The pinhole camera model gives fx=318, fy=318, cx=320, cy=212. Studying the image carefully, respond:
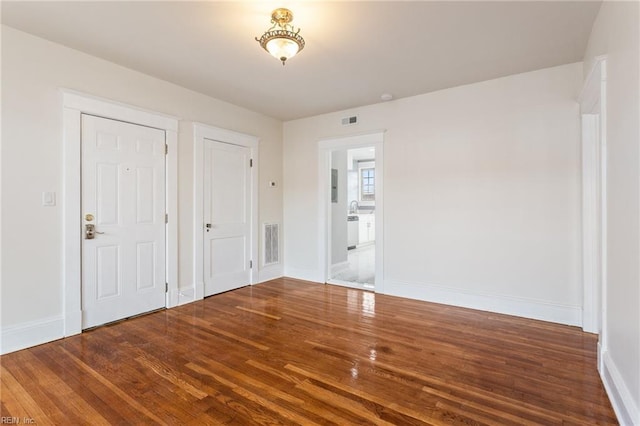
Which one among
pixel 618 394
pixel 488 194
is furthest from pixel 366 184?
pixel 618 394

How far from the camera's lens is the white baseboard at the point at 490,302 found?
337cm

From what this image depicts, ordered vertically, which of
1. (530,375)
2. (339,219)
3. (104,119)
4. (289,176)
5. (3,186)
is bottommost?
(530,375)

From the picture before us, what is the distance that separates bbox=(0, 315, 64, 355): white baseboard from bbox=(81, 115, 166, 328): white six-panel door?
23cm

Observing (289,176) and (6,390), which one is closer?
(6,390)

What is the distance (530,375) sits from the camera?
2.35m

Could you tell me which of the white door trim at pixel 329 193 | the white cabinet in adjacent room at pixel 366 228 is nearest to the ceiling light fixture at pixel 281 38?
the white door trim at pixel 329 193

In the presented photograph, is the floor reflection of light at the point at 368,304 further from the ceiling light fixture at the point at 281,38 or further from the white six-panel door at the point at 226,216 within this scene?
the ceiling light fixture at the point at 281,38

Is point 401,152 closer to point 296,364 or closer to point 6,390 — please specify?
point 296,364

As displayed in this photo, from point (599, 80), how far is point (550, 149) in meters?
1.17

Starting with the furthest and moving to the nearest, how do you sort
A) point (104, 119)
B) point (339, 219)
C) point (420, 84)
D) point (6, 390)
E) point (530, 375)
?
point (339, 219) < point (420, 84) < point (104, 119) < point (530, 375) < point (6, 390)

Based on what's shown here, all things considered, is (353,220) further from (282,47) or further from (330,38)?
(282,47)

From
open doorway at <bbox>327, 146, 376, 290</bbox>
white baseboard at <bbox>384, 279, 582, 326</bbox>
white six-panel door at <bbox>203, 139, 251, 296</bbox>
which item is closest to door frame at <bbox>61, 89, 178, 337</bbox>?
white six-panel door at <bbox>203, 139, 251, 296</bbox>

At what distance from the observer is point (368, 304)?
13.4 ft

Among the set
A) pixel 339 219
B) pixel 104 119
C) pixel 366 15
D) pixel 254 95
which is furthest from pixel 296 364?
pixel 339 219
